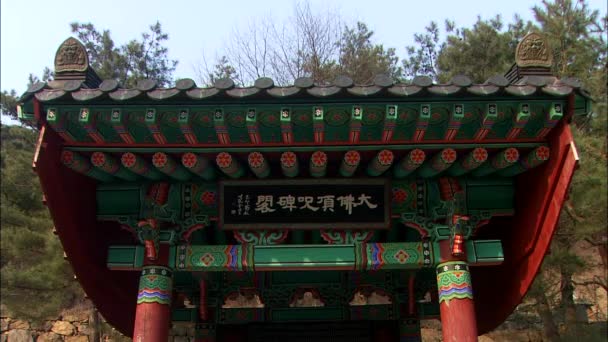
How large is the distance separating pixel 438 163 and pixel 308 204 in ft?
4.09

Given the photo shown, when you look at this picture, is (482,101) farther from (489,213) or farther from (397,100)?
(489,213)

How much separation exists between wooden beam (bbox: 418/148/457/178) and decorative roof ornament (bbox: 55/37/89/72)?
3008 mm

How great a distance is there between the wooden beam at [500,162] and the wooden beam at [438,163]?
0.40 meters

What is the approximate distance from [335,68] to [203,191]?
9.19 meters

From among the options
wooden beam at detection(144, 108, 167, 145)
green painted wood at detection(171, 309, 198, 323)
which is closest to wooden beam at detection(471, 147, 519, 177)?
wooden beam at detection(144, 108, 167, 145)

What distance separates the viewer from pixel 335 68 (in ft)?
44.9

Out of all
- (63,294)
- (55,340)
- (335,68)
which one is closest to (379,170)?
(335,68)

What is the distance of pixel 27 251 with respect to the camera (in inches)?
542

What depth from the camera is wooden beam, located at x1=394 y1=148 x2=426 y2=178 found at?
455 cm

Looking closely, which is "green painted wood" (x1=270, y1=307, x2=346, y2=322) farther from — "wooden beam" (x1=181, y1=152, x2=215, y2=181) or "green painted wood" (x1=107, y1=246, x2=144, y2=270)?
"wooden beam" (x1=181, y1=152, x2=215, y2=181)

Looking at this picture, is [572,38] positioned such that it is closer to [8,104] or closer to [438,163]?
[438,163]

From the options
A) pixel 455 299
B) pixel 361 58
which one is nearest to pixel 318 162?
pixel 455 299

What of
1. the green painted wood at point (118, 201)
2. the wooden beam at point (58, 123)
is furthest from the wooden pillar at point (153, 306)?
the wooden beam at point (58, 123)

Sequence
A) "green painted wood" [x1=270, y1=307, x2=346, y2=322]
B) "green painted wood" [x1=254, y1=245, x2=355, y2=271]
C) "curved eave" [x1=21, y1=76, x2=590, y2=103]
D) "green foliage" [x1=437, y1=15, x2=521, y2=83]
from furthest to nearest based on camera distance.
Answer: "green foliage" [x1=437, y1=15, x2=521, y2=83] → "green painted wood" [x1=270, y1=307, x2=346, y2=322] → "green painted wood" [x1=254, y1=245, x2=355, y2=271] → "curved eave" [x1=21, y1=76, x2=590, y2=103]
